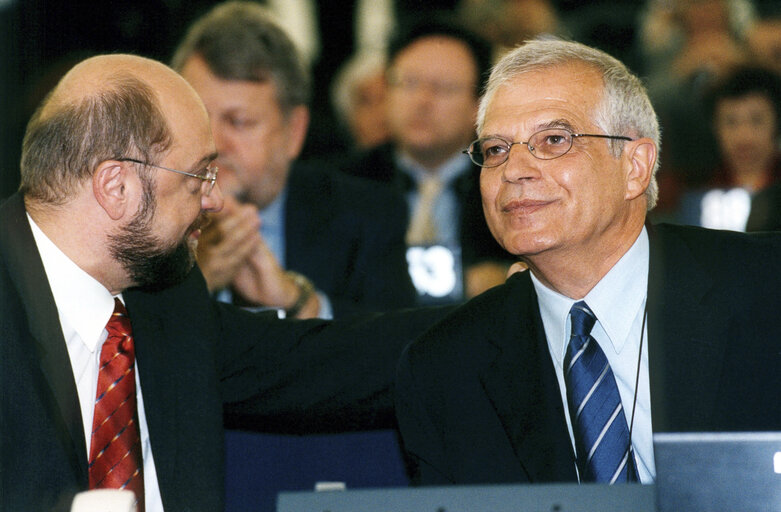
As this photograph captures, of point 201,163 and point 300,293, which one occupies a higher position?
point 201,163

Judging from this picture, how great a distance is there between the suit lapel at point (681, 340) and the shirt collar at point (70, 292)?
122cm

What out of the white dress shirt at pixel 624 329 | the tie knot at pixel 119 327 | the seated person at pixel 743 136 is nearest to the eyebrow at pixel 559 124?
the white dress shirt at pixel 624 329

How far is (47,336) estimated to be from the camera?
198 centimetres

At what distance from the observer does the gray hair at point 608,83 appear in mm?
2145

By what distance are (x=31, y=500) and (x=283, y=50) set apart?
6.25 ft

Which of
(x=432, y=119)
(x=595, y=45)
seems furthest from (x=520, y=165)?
(x=595, y=45)

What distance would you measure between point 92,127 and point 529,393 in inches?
44.9

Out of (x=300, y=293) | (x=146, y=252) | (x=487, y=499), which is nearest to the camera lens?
(x=487, y=499)

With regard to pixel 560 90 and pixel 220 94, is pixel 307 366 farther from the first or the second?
pixel 220 94

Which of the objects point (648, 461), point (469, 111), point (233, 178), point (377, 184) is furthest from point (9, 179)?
point (648, 461)

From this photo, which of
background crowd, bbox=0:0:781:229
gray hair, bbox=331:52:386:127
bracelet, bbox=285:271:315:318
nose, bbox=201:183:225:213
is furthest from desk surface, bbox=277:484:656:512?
gray hair, bbox=331:52:386:127

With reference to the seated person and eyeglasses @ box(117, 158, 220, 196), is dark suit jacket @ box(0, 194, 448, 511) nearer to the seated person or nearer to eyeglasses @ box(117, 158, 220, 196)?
eyeglasses @ box(117, 158, 220, 196)

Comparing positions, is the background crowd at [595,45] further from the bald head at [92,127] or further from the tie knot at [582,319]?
the tie knot at [582,319]

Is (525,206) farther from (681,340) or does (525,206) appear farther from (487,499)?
(487,499)
